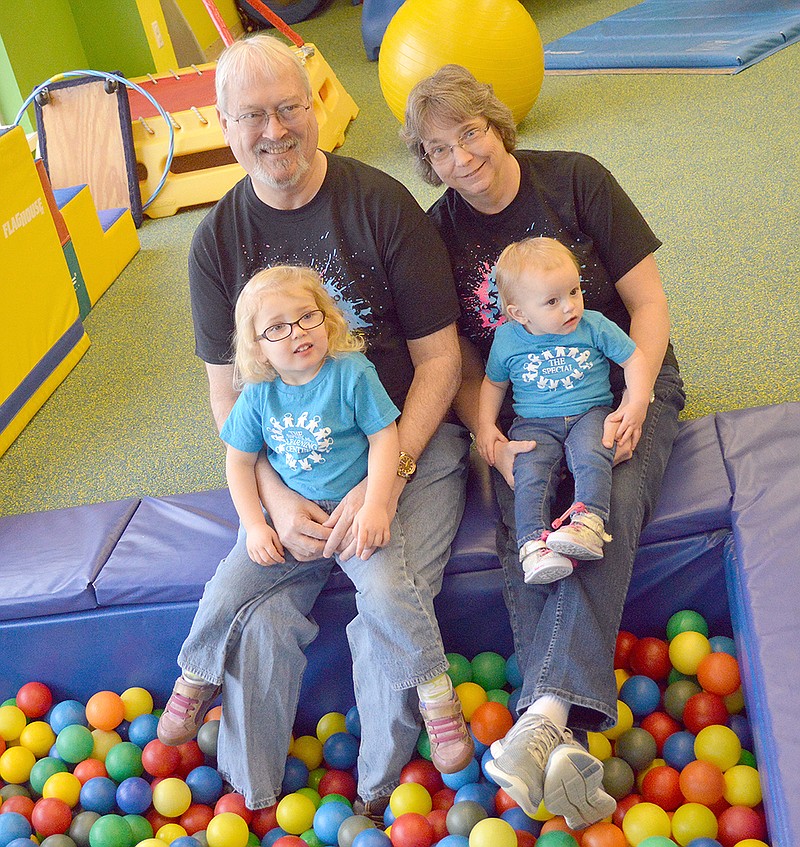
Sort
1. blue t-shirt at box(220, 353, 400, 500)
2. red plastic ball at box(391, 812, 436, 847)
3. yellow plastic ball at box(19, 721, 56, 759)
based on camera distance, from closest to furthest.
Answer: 1. red plastic ball at box(391, 812, 436, 847)
2. blue t-shirt at box(220, 353, 400, 500)
3. yellow plastic ball at box(19, 721, 56, 759)

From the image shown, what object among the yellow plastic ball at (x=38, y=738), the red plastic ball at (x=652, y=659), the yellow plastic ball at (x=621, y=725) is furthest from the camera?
the yellow plastic ball at (x=38, y=738)

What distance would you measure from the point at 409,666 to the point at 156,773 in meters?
0.65

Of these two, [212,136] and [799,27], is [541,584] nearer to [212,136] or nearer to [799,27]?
[212,136]

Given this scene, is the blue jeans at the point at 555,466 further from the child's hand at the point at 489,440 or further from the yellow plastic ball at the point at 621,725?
the yellow plastic ball at the point at 621,725

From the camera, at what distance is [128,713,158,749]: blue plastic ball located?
2066 millimetres

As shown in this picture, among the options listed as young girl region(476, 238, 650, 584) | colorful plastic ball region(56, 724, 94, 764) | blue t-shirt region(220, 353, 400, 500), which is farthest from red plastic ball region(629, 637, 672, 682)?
colorful plastic ball region(56, 724, 94, 764)

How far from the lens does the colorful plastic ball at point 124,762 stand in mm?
2014

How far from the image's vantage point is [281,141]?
70.2 inches

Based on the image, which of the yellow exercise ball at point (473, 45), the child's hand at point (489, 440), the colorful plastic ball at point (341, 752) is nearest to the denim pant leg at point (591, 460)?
the child's hand at point (489, 440)

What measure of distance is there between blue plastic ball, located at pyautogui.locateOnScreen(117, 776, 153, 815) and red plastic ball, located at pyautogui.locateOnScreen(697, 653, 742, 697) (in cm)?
110

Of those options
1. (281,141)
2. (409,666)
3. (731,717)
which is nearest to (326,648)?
(409,666)

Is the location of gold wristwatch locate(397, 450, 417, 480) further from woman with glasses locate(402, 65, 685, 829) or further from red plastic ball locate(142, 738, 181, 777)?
red plastic ball locate(142, 738, 181, 777)

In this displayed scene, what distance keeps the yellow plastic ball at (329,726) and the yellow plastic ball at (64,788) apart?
19.6 inches

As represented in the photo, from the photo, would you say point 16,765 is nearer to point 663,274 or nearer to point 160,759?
point 160,759
